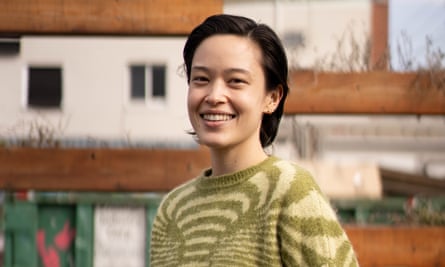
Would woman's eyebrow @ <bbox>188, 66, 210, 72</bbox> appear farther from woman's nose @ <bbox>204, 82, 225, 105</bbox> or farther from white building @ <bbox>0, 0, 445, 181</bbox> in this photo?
white building @ <bbox>0, 0, 445, 181</bbox>

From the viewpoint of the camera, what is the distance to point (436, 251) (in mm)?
3510

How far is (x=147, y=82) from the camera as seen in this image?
15922 millimetres

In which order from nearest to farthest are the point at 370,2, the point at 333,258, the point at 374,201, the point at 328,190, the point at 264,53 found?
the point at 333,258 < the point at 264,53 < the point at 374,201 < the point at 328,190 < the point at 370,2

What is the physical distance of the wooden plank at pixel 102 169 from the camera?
3613 millimetres

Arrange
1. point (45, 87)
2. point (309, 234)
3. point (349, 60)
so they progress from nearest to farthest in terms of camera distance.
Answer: point (309, 234), point (349, 60), point (45, 87)

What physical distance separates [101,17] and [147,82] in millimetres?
12496

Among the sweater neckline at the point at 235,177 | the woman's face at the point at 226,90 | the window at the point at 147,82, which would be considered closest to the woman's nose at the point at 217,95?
the woman's face at the point at 226,90

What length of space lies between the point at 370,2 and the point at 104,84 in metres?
5.09

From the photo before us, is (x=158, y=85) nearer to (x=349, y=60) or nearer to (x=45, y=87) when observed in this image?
(x=45, y=87)

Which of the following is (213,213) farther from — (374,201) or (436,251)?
(374,201)

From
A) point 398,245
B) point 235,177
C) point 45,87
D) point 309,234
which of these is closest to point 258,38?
point 235,177

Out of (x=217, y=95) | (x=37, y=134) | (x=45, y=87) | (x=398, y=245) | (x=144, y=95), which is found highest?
(x=217, y=95)

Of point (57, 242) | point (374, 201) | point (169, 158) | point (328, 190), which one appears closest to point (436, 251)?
point (169, 158)

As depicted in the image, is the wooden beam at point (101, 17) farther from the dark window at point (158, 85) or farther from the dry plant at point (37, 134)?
the dark window at point (158, 85)
